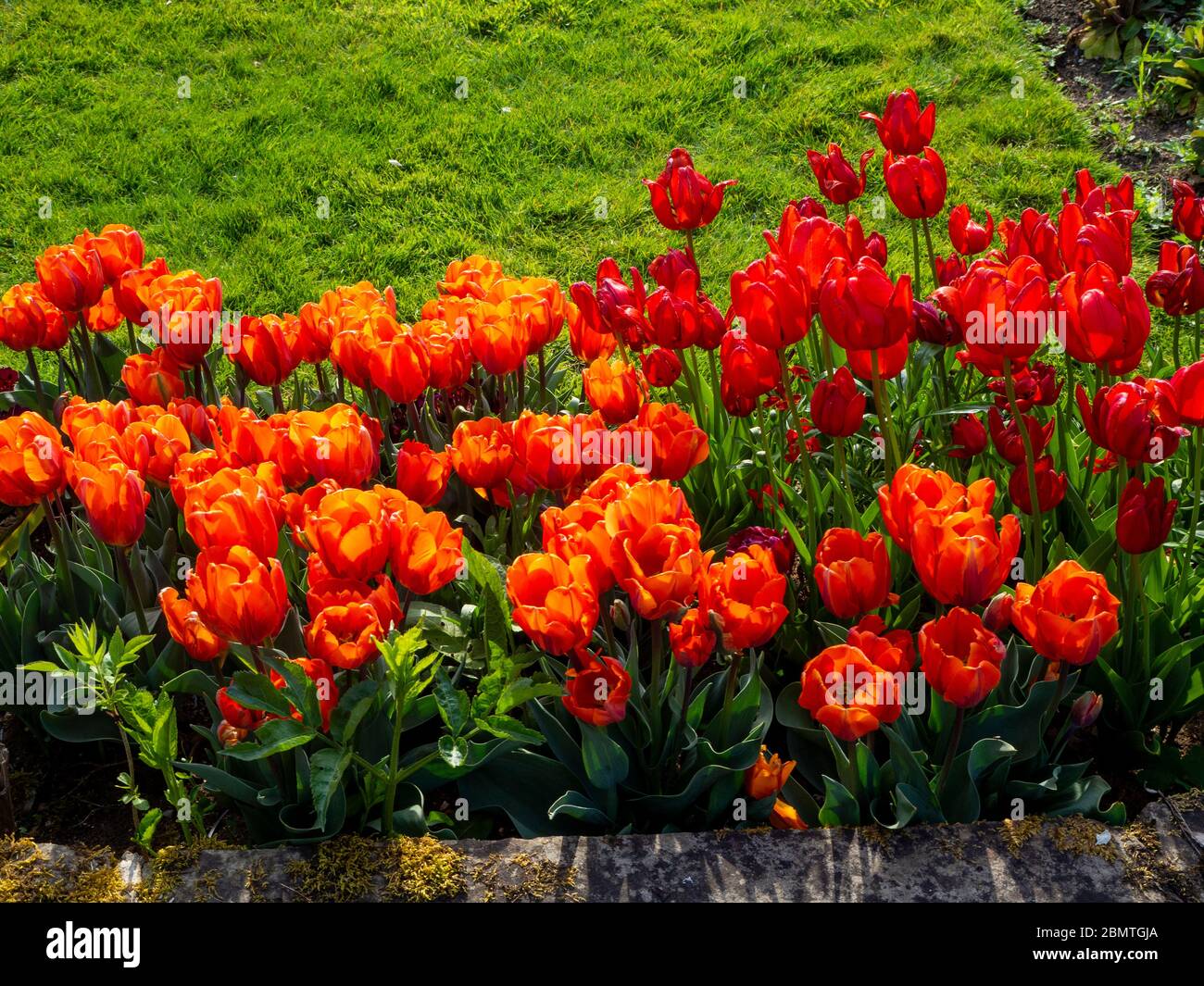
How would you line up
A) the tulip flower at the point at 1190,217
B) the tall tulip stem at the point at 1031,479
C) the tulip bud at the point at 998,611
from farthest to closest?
1. the tulip flower at the point at 1190,217
2. the tall tulip stem at the point at 1031,479
3. the tulip bud at the point at 998,611

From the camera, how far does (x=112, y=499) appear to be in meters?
2.21

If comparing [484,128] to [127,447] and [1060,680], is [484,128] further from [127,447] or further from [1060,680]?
[1060,680]

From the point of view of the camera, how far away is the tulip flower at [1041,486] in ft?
7.81

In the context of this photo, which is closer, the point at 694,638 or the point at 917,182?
the point at 694,638

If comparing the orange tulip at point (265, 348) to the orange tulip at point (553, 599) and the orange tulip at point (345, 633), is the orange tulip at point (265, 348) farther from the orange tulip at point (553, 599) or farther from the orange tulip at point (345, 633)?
the orange tulip at point (553, 599)

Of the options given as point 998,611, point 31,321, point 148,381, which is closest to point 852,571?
point 998,611

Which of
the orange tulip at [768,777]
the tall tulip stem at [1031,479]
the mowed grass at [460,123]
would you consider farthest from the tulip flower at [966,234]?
the mowed grass at [460,123]

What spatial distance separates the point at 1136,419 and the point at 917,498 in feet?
1.23

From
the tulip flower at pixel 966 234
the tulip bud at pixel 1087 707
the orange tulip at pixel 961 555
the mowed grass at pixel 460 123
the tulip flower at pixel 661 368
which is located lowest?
the tulip bud at pixel 1087 707

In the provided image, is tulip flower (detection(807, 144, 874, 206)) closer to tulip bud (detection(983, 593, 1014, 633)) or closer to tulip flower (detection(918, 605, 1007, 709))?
tulip bud (detection(983, 593, 1014, 633))

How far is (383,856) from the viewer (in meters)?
2.03

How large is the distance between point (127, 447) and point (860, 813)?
156 cm

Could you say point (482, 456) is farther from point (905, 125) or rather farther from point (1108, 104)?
point (1108, 104)

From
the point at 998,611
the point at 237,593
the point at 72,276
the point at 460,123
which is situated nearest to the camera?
the point at 237,593
